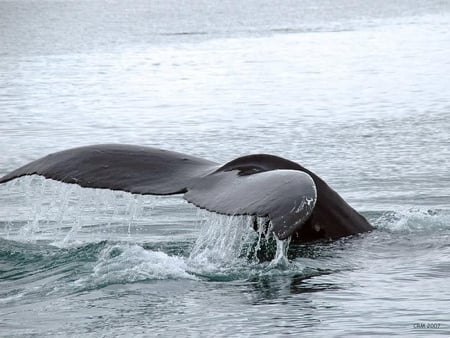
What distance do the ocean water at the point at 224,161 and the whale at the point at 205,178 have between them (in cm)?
13

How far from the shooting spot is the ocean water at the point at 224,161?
16.8 ft

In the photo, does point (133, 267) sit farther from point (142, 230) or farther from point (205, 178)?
point (142, 230)

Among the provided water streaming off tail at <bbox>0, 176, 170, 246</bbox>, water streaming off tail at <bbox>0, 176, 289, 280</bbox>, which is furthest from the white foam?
water streaming off tail at <bbox>0, 176, 170, 246</bbox>

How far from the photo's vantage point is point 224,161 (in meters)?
10.5

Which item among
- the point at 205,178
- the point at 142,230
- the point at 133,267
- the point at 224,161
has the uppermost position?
the point at 224,161

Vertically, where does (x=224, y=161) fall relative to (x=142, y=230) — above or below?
above

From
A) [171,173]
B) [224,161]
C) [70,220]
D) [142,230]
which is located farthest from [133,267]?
[224,161]

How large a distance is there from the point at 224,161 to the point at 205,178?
534 cm

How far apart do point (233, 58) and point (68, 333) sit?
16.9m

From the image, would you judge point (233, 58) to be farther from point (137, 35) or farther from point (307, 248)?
point (307, 248)

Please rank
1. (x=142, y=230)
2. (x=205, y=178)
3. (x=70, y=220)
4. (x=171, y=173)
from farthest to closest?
(x=70, y=220) < (x=142, y=230) < (x=171, y=173) < (x=205, y=178)

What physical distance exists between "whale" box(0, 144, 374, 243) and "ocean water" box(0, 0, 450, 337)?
128 millimetres

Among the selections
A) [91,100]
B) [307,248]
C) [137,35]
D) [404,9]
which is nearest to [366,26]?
[137,35]

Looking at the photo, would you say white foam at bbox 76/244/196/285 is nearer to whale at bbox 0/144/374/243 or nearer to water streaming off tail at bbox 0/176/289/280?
water streaming off tail at bbox 0/176/289/280
